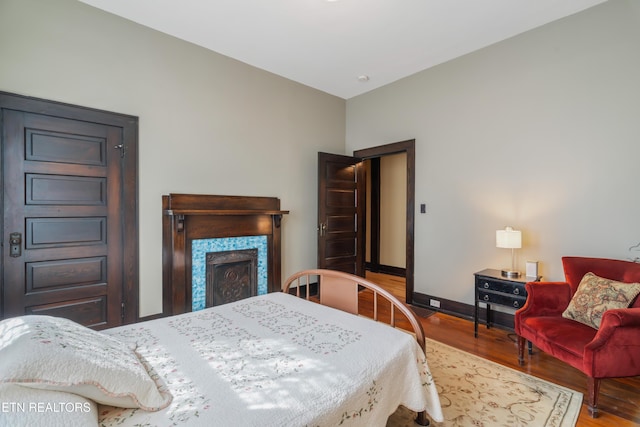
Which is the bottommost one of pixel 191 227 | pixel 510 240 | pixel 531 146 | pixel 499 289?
pixel 499 289

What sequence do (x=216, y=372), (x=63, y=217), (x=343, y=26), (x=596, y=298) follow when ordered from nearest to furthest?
(x=216, y=372)
(x=596, y=298)
(x=63, y=217)
(x=343, y=26)

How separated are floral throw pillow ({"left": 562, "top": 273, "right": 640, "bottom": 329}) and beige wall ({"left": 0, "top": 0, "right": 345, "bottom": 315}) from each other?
310 centimetres

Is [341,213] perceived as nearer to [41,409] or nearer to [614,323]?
[614,323]

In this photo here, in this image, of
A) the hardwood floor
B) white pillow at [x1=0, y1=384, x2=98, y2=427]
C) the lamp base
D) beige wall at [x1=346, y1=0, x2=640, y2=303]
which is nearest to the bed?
white pillow at [x1=0, y1=384, x2=98, y2=427]

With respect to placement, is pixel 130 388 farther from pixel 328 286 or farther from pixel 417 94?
pixel 417 94

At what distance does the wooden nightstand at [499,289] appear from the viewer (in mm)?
2811

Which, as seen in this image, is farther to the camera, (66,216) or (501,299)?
(501,299)

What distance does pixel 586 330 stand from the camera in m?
2.15

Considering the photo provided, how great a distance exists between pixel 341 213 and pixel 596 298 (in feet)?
10.1

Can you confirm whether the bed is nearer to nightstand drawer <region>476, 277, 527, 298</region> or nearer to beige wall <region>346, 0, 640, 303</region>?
nightstand drawer <region>476, 277, 527, 298</region>

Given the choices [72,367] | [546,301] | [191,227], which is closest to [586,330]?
[546,301]

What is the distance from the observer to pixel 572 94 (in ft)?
9.37

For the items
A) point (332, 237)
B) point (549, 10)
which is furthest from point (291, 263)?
point (549, 10)

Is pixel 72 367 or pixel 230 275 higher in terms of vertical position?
pixel 72 367
